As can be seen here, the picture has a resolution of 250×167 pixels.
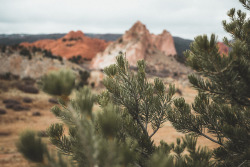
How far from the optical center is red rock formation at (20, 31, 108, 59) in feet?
193

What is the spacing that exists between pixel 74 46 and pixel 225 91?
6722 cm

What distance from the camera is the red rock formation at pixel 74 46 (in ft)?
193

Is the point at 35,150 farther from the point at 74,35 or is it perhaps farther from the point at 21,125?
the point at 74,35

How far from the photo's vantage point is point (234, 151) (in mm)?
2059

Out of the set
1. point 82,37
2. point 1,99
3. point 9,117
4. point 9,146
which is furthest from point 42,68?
point 82,37

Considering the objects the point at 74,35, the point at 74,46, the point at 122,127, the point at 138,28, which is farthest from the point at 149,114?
the point at 74,35

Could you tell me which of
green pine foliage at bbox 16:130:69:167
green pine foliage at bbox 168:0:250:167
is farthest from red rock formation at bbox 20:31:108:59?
green pine foliage at bbox 16:130:69:167

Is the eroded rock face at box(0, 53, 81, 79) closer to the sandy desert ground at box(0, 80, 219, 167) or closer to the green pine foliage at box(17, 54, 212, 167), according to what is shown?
the sandy desert ground at box(0, 80, 219, 167)

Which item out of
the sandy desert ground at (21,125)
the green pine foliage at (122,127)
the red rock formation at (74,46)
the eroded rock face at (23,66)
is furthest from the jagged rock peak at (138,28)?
the green pine foliage at (122,127)

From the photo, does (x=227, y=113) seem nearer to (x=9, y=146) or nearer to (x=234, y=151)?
(x=234, y=151)

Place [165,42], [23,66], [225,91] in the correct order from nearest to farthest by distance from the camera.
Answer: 1. [225,91]
2. [23,66]
3. [165,42]

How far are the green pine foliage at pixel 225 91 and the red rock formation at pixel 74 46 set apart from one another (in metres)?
57.6

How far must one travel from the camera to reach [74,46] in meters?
63.4

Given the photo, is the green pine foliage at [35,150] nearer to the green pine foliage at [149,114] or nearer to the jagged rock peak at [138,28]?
the green pine foliage at [149,114]
